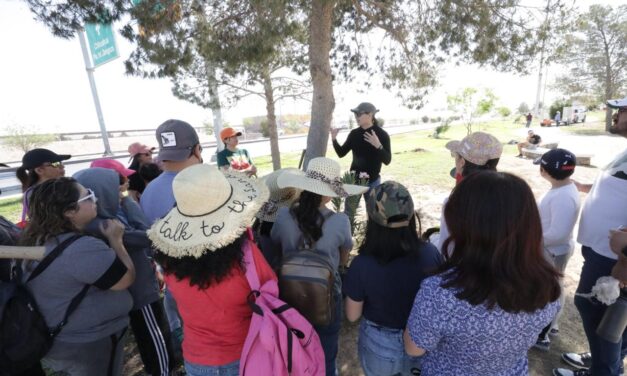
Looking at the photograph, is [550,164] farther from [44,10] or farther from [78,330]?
[44,10]

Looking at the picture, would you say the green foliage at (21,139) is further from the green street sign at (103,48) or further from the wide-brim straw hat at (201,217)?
the wide-brim straw hat at (201,217)

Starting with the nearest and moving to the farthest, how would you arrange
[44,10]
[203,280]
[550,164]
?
[203,280]
[550,164]
[44,10]

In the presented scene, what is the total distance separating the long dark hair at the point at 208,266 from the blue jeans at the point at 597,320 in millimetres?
2276

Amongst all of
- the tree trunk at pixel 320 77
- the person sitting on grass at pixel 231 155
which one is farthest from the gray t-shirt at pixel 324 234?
the tree trunk at pixel 320 77

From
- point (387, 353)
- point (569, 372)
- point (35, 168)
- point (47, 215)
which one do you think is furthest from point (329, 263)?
point (35, 168)

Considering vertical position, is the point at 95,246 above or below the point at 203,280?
above

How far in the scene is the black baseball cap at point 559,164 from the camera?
2305 mm

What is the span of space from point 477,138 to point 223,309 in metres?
2.15

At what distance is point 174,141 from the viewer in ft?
7.45

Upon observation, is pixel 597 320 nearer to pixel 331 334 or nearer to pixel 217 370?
pixel 331 334

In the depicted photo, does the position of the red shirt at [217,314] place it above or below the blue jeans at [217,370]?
above

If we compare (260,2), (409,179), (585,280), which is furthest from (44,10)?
(409,179)

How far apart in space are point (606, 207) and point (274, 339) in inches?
87.1

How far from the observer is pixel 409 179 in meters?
9.53
